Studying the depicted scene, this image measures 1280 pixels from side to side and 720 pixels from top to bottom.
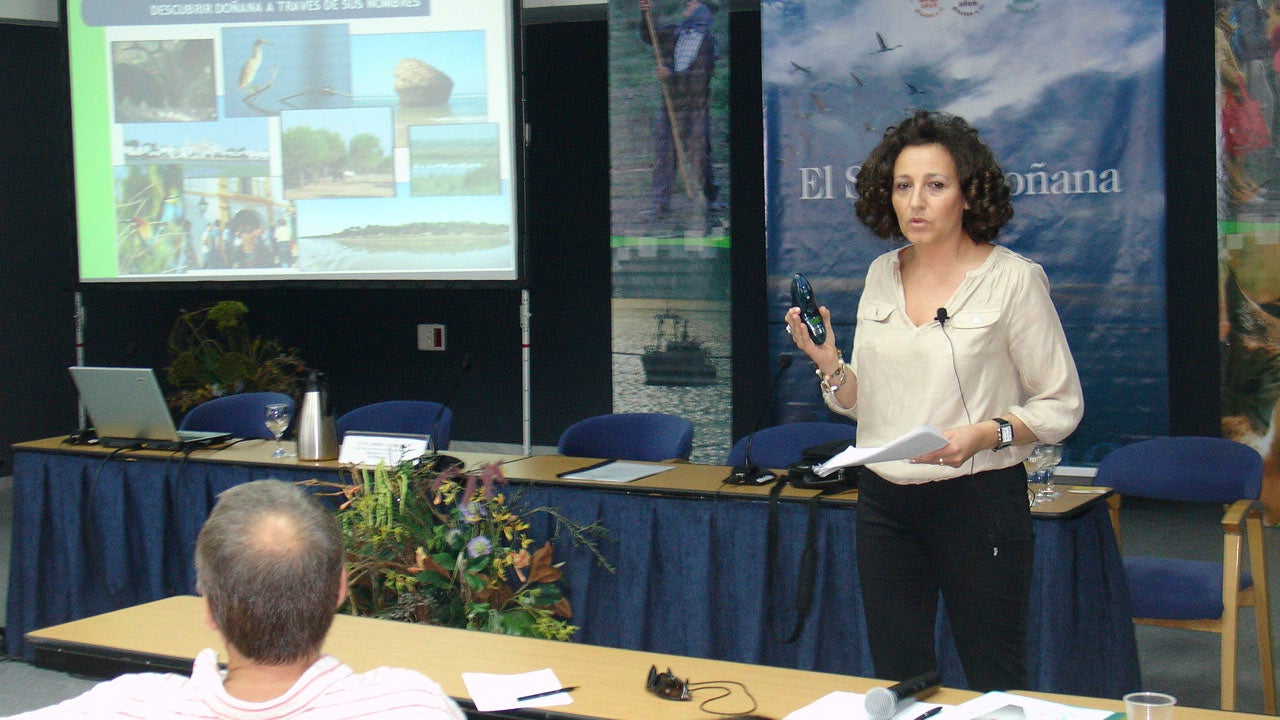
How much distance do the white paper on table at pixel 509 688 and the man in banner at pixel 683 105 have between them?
408cm

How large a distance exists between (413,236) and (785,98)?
1782 millimetres

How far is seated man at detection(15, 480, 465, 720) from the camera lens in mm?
1170

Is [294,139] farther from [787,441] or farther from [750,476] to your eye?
[750,476]

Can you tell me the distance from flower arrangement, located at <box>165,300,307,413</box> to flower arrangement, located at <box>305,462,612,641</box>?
4.03m

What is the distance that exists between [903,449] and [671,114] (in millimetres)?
4046

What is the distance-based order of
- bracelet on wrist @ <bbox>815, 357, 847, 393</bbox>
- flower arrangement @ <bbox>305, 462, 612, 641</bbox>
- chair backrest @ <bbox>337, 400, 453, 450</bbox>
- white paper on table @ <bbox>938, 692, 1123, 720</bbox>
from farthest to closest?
chair backrest @ <bbox>337, 400, 453, 450</bbox>
flower arrangement @ <bbox>305, 462, 612, 641</bbox>
bracelet on wrist @ <bbox>815, 357, 847, 393</bbox>
white paper on table @ <bbox>938, 692, 1123, 720</bbox>

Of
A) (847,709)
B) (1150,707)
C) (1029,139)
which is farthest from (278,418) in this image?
(1029,139)


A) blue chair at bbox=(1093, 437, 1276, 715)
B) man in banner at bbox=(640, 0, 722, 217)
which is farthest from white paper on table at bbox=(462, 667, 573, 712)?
man in banner at bbox=(640, 0, 722, 217)

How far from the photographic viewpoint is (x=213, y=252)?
564 cm

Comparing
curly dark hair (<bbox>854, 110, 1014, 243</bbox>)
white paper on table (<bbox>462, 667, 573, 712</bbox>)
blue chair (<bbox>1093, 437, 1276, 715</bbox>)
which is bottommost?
blue chair (<bbox>1093, 437, 1276, 715</bbox>)

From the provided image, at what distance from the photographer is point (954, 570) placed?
6.43ft

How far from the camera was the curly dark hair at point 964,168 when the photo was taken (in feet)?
6.58

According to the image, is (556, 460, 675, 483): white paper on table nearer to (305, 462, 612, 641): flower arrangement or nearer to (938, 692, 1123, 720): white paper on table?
(305, 462, 612, 641): flower arrangement

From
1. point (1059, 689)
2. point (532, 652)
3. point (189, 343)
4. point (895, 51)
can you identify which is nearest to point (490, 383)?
point (189, 343)
